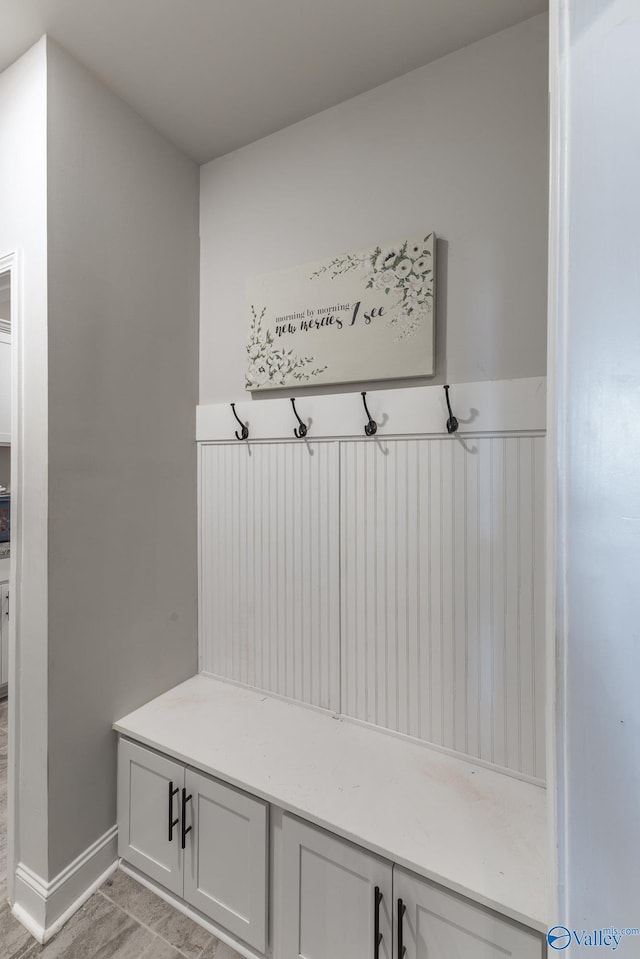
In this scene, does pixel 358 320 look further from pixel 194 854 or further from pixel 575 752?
pixel 194 854

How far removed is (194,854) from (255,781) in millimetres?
374

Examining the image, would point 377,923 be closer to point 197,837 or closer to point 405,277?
point 197,837

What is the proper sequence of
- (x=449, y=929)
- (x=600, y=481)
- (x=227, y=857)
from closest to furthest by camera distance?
(x=600, y=481)
(x=449, y=929)
(x=227, y=857)

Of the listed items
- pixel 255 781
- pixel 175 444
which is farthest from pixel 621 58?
pixel 175 444

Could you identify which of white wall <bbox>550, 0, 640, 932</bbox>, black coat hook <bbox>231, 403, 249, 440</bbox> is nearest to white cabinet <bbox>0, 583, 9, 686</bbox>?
black coat hook <bbox>231, 403, 249, 440</bbox>

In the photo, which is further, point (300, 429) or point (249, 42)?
point (300, 429)

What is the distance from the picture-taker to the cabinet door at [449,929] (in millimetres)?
885

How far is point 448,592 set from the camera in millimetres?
1318

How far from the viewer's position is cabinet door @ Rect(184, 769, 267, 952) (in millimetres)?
1184

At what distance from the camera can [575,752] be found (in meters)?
0.36

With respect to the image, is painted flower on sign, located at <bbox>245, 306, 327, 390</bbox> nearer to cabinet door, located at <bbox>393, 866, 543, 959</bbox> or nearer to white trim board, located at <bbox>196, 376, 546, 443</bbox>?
white trim board, located at <bbox>196, 376, 546, 443</bbox>

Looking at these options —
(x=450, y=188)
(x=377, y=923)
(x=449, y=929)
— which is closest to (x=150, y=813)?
(x=377, y=923)

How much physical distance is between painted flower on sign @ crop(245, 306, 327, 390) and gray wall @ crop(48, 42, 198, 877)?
0.98 ft

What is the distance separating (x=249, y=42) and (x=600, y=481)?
1.67 meters
